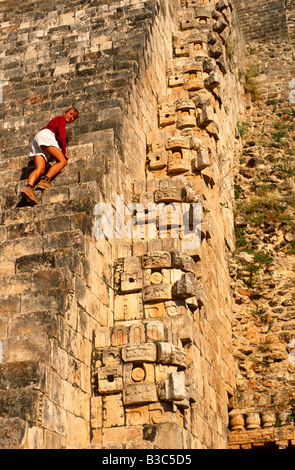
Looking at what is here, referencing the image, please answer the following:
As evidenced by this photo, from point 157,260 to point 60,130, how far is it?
2.15 m

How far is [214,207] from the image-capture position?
1079 centimetres

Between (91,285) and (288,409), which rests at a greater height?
(91,285)

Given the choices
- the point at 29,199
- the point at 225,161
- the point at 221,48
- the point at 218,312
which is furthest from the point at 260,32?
the point at 29,199

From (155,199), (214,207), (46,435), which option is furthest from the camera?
(214,207)

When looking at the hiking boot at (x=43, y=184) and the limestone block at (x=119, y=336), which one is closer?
the limestone block at (x=119, y=336)

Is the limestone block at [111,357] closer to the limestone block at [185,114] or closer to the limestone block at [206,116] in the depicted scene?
the limestone block at [185,114]

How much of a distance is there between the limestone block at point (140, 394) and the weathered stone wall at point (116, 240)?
20mm

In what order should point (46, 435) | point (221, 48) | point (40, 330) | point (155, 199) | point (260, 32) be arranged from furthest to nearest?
1. point (260, 32)
2. point (221, 48)
3. point (155, 199)
4. point (40, 330)
5. point (46, 435)

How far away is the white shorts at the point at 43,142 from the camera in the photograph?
8977mm

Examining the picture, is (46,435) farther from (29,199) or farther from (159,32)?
(159,32)

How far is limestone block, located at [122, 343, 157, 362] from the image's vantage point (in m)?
7.32

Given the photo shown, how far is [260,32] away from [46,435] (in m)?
14.7

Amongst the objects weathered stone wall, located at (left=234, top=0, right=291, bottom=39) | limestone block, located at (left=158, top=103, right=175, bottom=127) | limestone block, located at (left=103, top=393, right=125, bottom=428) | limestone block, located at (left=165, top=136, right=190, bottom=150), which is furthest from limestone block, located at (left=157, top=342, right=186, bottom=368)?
weathered stone wall, located at (left=234, top=0, right=291, bottom=39)

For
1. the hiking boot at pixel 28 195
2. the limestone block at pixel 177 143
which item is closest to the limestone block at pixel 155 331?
the hiking boot at pixel 28 195
